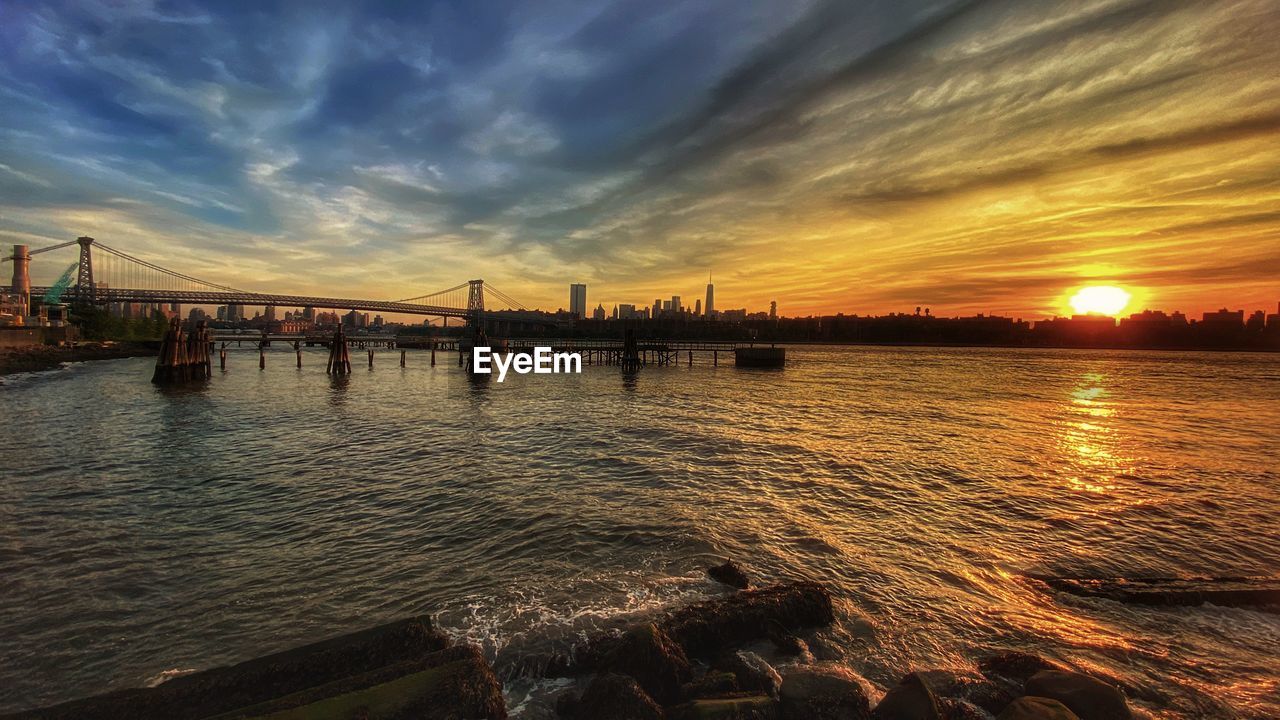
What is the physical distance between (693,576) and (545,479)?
24.5ft

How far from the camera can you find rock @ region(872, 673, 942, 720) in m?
5.11

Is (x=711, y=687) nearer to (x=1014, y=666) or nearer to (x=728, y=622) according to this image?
(x=728, y=622)

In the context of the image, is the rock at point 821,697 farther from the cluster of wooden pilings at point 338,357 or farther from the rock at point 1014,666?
the cluster of wooden pilings at point 338,357

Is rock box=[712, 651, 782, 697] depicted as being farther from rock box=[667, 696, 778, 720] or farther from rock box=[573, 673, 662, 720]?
rock box=[573, 673, 662, 720]

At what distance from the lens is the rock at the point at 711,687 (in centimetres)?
559

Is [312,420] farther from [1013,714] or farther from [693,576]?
[1013,714]

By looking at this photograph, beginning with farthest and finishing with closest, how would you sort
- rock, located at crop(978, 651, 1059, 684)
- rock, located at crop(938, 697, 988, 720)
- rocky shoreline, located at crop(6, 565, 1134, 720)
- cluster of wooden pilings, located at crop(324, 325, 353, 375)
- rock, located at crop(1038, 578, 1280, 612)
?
cluster of wooden pilings, located at crop(324, 325, 353, 375) → rock, located at crop(1038, 578, 1280, 612) → rock, located at crop(978, 651, 1059, 684) → rock, located at crop(938, 697, 988, 720) → rocky shoreline, located at crop(6, 565, 1134, 720)

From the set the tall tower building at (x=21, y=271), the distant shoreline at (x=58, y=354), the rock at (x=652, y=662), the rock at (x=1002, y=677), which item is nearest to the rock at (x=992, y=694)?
the rock at (x=1002, y=677)

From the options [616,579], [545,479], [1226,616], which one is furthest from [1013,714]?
[545,479]

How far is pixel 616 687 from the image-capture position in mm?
5402

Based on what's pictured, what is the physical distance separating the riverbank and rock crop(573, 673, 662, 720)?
5804cm

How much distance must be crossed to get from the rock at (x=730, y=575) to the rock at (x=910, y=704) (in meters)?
3.31

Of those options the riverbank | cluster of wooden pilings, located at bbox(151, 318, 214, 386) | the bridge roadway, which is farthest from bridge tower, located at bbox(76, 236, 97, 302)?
cluster of wooden pilings, located at bbox(151, 318, 214, 386)

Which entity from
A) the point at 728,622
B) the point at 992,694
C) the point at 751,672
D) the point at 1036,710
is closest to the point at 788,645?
the point at 728,622
